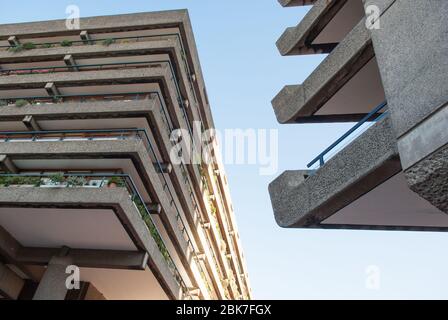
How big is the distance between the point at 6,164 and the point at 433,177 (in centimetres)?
1436

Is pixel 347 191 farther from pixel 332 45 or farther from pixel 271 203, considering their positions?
pixel 332 45

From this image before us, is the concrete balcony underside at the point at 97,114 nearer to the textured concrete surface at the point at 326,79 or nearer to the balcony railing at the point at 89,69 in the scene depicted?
the balcony railing at the point at 89,69

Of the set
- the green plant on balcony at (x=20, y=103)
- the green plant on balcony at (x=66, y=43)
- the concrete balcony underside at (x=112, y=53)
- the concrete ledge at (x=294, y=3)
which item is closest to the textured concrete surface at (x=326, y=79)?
the concrete ledge at (x=294, y=3)

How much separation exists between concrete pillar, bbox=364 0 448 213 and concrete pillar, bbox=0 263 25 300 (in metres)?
13.9

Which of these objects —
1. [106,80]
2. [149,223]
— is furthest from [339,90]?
[106,80]

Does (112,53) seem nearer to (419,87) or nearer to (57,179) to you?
(57,179)

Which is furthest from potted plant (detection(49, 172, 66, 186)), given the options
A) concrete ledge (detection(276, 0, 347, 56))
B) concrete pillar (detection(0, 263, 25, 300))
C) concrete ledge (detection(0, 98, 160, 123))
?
concrete ledge (detection(276, 0, 347, 56))

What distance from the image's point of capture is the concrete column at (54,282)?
37.0ft

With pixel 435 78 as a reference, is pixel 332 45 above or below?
above
